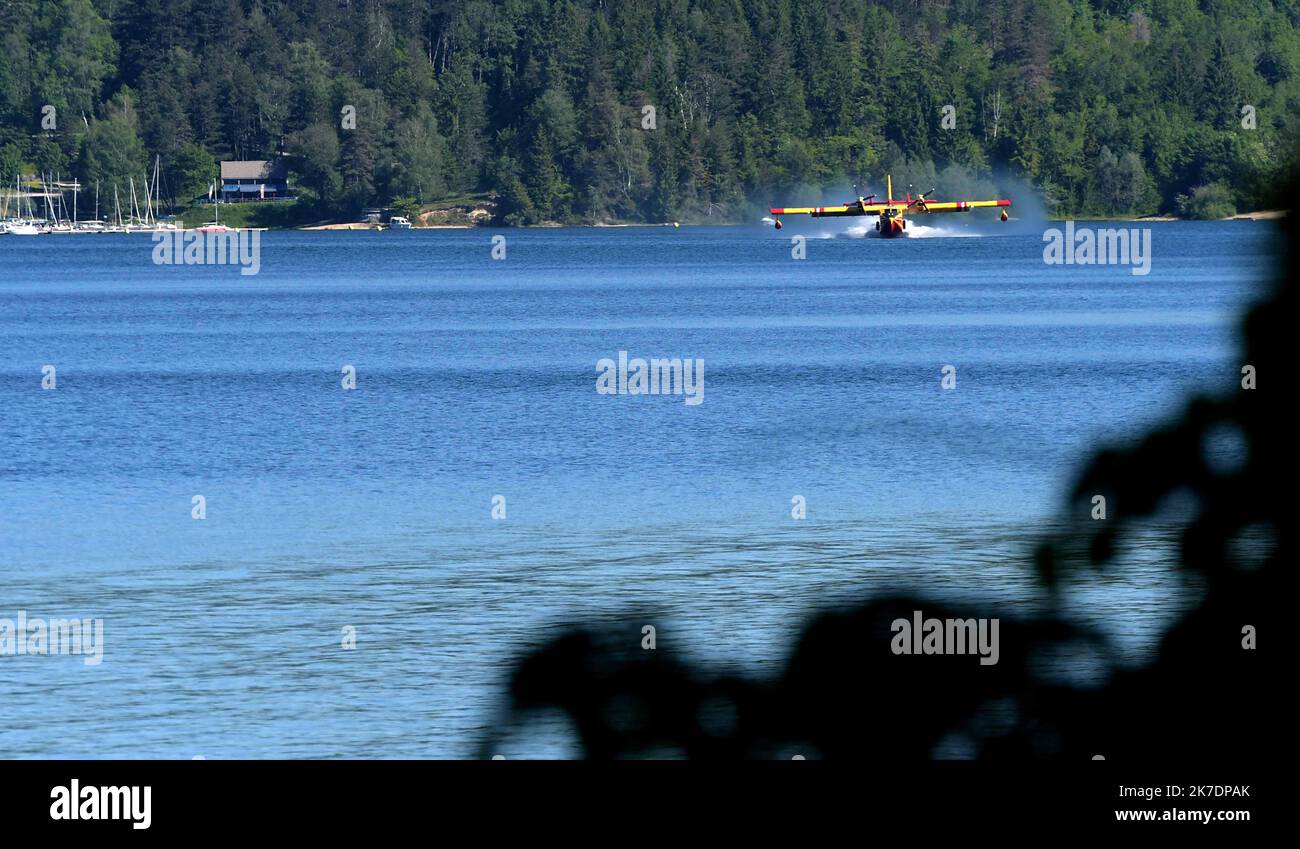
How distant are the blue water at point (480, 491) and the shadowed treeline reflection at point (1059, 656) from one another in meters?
0.10

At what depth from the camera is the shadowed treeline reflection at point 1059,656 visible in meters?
2.99

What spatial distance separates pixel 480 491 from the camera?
128ft

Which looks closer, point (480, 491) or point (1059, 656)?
point (1059, 656)

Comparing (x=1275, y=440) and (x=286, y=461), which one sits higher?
(x=1275, y=440)

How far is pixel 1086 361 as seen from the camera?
72.8 m

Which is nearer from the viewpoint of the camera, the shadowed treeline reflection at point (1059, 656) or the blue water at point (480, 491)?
the shadowed treeline reflection at point (1059, 656)

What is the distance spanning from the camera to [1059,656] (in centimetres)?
327

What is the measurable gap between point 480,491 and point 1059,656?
1416 inches

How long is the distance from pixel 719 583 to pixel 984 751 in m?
24.1

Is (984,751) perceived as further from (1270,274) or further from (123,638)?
(123,638)

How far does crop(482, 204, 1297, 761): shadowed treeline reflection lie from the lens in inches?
118

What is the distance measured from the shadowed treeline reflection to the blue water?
0.34ft

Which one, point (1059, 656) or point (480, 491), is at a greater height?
point (1059, 656)
